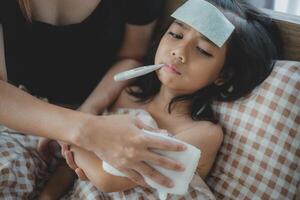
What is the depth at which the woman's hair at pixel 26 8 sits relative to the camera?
3.71ft

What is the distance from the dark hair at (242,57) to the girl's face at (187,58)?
0.18 feet

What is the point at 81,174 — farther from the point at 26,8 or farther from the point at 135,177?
the point at 26,8

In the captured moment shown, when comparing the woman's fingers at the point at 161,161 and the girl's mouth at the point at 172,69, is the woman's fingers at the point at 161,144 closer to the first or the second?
the woman's fingers at the point at 161,161

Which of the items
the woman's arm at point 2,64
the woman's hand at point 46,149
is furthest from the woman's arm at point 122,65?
the woman's arm at point 2,64

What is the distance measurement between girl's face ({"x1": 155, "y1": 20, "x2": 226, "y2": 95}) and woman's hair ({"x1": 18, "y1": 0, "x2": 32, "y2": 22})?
1.18 feet

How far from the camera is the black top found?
1.23 metres

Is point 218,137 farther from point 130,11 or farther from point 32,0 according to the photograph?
point 32,0

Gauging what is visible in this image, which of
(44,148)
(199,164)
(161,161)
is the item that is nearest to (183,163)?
(161,161)

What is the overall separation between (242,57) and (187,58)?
0.17m

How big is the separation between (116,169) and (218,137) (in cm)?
30

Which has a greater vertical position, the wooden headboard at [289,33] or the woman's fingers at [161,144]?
the wooden headboard at [289,33]

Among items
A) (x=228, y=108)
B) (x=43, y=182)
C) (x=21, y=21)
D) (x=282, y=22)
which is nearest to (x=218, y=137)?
(x=228, y=108)

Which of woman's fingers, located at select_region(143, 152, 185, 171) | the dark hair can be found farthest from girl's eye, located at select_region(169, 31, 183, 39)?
woman's fingers, located at select_region(143, 152, 185, 171)

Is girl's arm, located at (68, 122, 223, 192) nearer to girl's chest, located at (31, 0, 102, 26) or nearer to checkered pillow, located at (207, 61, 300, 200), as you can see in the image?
checkered pillow, located at (207, 61, 300, 200)
